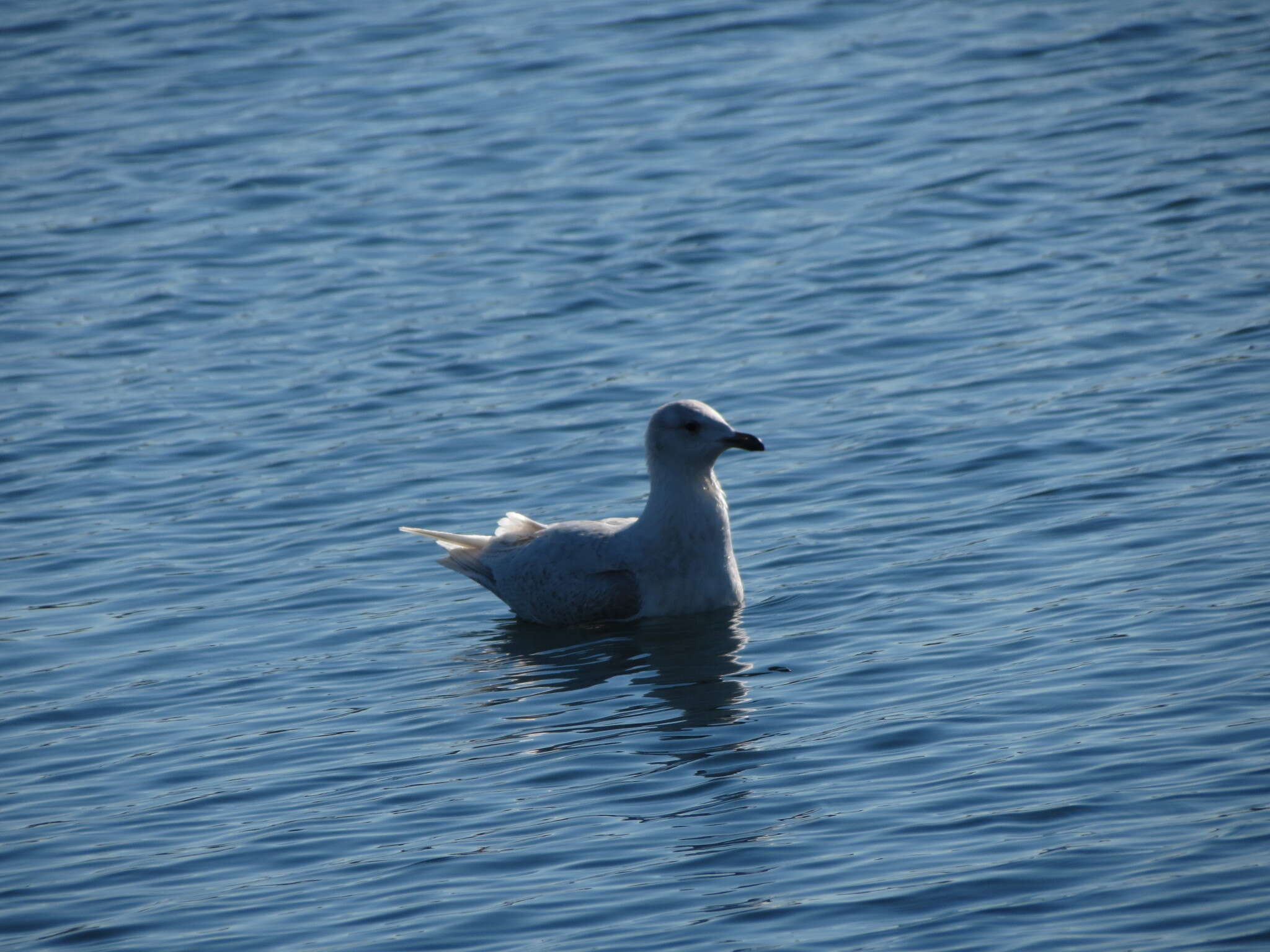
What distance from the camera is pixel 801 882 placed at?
22.4ft

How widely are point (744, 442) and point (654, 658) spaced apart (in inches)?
53.0

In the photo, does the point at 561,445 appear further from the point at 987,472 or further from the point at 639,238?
the point at 639,238

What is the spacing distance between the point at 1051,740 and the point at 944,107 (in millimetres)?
13844

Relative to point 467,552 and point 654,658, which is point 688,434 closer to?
point 654,658

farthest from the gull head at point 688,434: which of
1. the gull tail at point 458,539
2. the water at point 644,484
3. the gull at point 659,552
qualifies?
the gull tail at point 458,539

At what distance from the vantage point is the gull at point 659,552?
10.0 m

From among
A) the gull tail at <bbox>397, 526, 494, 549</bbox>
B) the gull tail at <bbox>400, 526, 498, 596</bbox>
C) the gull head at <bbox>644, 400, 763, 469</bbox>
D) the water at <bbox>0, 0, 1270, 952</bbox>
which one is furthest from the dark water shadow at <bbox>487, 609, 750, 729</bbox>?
the gull head at <bbox>644, 400, 763, 469</bbox>

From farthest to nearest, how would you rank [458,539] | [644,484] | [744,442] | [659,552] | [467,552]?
[644,484]
[467,552]
[458,539]
[659,552]
[744,442]

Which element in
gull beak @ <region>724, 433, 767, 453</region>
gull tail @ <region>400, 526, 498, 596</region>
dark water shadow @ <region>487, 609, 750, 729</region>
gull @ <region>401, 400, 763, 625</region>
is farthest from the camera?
gull tail @ <region>400, 526, 498, 596</region>

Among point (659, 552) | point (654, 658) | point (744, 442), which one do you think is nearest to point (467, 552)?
point (659, 552)

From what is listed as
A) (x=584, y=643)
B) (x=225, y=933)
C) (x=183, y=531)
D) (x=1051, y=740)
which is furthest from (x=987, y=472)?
(x=225, y=933)

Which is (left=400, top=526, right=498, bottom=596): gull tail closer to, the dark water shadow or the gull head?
the dark water shadow

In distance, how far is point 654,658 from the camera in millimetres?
9602

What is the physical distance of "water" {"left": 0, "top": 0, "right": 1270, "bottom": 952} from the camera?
712 cm
